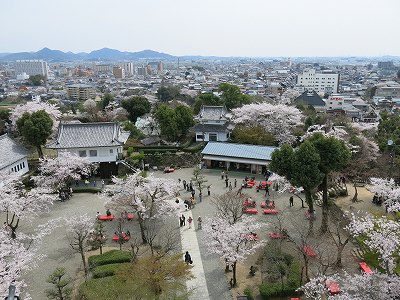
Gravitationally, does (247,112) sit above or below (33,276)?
above

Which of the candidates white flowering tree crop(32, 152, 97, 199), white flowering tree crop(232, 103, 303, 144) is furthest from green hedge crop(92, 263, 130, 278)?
white flowering tree crop(232, 103, 303, 144)

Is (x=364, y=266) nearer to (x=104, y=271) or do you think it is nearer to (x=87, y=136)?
(x=104, y=271)

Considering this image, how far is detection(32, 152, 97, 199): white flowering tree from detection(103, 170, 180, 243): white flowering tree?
20.2ft

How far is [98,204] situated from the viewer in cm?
2861

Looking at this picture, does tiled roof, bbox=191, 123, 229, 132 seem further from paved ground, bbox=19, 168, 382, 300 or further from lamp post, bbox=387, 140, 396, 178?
lamp post, bbox=387, 140, 396, 178

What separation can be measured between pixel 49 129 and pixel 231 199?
20911mm

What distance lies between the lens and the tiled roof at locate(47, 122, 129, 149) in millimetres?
33344

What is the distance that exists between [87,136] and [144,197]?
1302 centimetres

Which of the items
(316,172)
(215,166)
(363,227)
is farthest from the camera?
(215,166)

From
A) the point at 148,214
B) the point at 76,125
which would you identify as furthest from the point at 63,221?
the point at 76,125

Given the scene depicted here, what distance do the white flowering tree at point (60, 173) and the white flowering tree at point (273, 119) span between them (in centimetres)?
2043

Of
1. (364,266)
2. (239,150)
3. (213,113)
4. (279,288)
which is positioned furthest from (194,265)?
(213,113)

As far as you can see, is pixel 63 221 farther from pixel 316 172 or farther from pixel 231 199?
pixel 316 172

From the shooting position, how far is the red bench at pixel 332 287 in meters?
16.8
